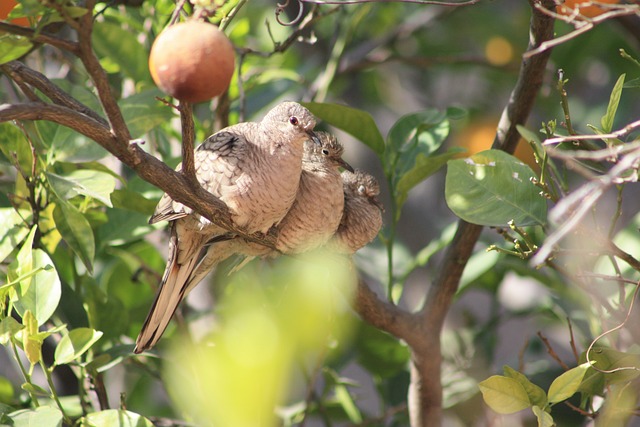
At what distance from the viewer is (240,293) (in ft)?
2.70

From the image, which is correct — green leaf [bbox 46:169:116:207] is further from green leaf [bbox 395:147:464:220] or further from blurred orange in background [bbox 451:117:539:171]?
blurred orange in background [bbox 451:117:539:171]

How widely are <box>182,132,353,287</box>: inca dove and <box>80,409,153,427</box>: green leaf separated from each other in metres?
0.47

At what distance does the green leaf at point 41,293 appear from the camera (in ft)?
4.44

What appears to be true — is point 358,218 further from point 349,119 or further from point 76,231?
point 76,231

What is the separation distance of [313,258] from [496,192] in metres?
0.46

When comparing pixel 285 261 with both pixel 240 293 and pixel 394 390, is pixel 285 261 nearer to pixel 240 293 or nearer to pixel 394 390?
pixel 394 390

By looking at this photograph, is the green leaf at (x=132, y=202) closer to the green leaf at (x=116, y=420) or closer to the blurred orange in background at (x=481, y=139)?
the green leaf at (x=116, y=420)

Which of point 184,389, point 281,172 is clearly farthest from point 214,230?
point 184,389

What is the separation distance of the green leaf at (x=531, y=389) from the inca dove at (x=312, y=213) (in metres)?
0.54

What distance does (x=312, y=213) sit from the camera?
162 centimetres

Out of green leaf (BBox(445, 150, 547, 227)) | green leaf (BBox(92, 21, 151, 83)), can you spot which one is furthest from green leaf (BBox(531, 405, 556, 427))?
green leaf (BBox(92, 21, 151, 83))

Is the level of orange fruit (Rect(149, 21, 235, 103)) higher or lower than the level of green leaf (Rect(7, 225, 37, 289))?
higher

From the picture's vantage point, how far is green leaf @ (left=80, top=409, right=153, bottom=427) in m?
1.32

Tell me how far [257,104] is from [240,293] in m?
1.51
